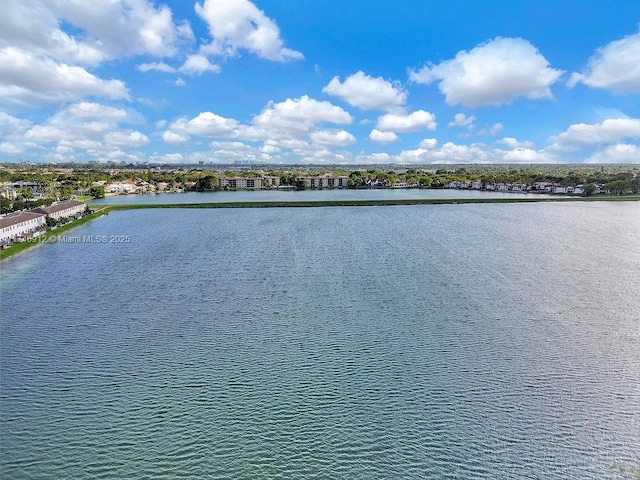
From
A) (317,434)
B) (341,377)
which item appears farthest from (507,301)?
(317,434)

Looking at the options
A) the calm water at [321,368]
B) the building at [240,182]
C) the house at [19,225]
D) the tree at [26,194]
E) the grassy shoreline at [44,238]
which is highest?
the building at [240,182]

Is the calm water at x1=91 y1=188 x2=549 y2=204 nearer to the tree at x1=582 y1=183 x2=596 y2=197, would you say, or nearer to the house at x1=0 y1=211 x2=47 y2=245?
the tree at x1=582 y1=183 x2=596 y2=197

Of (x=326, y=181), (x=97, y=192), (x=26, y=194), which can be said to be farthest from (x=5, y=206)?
(x=326, y=181)

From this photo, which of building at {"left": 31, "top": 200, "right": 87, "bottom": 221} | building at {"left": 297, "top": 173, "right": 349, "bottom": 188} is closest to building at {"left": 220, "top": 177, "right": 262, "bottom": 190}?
building at {"left": 297, "top": 173, "right": 349, "bottom": 188}

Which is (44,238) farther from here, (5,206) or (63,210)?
(5,206)

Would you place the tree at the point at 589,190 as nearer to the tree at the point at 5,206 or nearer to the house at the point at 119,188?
the tree at the point at 5,206

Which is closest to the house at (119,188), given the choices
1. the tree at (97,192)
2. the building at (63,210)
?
the tree at (97,192)
